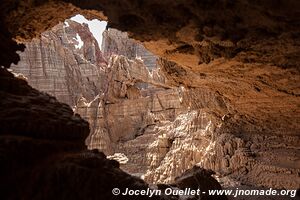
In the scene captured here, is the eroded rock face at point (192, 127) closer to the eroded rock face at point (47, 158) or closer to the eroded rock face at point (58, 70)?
the eroded rock face at point (47, 158)

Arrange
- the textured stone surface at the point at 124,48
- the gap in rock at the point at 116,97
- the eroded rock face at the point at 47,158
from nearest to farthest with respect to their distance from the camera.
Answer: the eroded rock face at the point at 47,158 → the gap in rock at the point at 116,97 → the textured stone surface at the point at 124,48

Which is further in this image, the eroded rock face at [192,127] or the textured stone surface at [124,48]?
the textured stone surface at [124,48]

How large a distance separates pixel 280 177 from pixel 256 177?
2.19 ft

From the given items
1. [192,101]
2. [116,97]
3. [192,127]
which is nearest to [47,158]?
[192,101]

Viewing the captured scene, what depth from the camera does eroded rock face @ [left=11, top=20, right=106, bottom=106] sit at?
26.3 m

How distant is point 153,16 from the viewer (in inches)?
150

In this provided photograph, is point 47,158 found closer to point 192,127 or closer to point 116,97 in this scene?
point 192,127

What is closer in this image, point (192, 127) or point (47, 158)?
point (47, 158)

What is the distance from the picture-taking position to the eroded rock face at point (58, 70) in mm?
26281

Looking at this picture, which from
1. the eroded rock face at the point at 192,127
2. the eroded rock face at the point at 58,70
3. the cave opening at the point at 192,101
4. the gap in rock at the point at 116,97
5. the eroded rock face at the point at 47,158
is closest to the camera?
the eroded rock face at the point at 47,158

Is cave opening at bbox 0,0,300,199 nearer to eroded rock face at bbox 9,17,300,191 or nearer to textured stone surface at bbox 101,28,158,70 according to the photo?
eroded rock face at bbox 9,17,300,191

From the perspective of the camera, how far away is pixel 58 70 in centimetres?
2748

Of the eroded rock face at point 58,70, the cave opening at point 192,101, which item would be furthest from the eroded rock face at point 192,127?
the eroded rock face at point 58,70

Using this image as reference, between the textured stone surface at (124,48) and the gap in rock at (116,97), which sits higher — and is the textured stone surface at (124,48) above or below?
above
